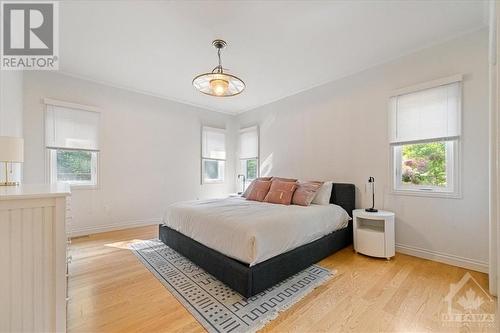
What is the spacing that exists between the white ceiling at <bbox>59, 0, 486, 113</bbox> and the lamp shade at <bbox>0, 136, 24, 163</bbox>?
1359 millimetres

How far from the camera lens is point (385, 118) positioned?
3.02 meters

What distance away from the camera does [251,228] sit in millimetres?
1938

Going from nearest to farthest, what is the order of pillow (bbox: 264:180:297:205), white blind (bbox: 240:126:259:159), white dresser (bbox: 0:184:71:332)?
1. white dresser (bbox: 0:184:71:332)
2. pillow (bbox: 264:180:297:205)
3. white blind (bbox: 240:126:259:159)

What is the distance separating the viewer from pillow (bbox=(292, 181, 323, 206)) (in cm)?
311

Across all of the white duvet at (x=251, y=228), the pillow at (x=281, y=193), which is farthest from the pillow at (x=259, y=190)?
the white duvet at (x=251, y=228)

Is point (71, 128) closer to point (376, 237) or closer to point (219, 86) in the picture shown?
point (219, 86)

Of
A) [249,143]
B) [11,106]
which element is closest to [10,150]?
[11,106]

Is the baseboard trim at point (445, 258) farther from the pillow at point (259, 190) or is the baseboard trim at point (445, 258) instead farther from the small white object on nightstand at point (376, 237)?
the pillow at point (259, 190)

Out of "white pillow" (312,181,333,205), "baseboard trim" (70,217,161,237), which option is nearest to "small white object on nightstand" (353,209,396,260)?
"white pillow" (312,181,333,205)

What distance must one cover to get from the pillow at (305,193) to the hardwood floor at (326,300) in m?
0.82

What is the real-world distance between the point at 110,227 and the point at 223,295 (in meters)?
2.94

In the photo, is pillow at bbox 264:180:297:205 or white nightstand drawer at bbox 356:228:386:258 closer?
white nightstand drawer at bbox 356:228:386:258

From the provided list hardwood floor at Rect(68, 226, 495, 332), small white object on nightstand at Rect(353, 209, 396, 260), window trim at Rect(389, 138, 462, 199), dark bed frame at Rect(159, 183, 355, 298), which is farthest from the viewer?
small white object on nightstand at Rect(353, 209, 396, 260)

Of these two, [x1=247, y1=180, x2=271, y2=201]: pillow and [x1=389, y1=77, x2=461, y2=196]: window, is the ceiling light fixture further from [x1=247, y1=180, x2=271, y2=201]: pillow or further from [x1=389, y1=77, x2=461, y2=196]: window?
[x1=389, y1=77, x2=461, y2=196]: window
